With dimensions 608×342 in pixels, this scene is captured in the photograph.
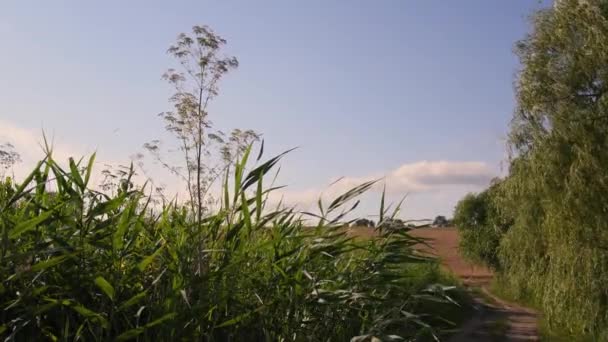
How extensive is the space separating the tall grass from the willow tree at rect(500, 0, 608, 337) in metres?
9.06

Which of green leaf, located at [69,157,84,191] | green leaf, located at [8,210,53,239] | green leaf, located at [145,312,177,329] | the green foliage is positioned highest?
the green foliage

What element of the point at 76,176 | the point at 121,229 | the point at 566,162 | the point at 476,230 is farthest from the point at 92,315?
the point at 476,230

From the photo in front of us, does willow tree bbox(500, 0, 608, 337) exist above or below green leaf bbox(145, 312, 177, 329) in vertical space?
above

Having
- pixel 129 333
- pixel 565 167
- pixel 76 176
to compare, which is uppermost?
pixel 565 167

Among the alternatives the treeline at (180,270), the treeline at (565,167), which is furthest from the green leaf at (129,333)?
the treeline at (565,167)

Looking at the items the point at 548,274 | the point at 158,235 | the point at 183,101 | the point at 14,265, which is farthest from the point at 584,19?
the point at 14,265

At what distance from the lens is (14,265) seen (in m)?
3.78

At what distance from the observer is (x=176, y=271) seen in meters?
4.26

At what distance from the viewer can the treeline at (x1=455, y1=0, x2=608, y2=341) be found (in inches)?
533

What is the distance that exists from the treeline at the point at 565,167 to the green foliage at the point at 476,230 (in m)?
16.6

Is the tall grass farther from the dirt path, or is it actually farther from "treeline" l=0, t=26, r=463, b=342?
the dirt path

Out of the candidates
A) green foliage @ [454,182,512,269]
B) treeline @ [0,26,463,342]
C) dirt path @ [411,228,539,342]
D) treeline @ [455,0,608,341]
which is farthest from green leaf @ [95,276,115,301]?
green foliage @ [454,182,512,269]

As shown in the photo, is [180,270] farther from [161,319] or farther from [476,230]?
[476,230]

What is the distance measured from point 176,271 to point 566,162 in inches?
442
